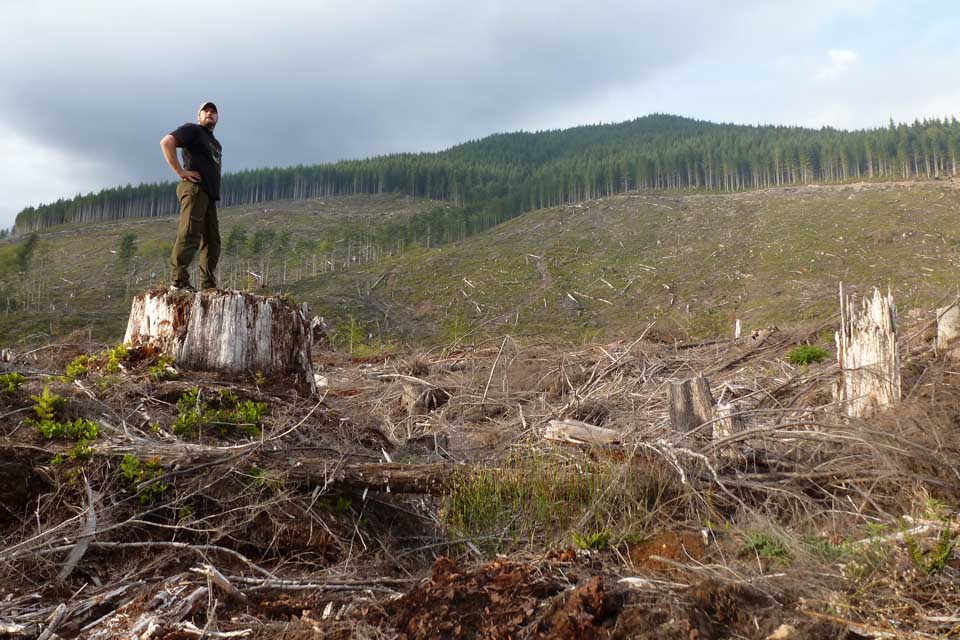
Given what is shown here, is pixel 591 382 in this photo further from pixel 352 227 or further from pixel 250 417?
pixel 352 227

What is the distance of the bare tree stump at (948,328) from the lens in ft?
16.5

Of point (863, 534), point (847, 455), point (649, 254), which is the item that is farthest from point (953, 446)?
point (649, 254)

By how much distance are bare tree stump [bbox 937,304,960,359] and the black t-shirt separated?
22.7ft

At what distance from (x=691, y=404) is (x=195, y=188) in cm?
485

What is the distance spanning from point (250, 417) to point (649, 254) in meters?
50.1

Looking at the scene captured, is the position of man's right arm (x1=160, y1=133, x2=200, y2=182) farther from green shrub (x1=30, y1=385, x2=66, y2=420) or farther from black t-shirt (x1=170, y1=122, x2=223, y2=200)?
green shrub (x1=30, y1=385, x2=66, y2=420)

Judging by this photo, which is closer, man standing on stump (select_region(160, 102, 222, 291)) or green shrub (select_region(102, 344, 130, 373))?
green shrub (select_region(102, 344, 130, 373))

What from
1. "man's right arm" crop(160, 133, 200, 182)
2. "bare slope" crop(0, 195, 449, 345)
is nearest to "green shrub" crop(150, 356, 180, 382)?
"man's right arm" crop(160, 133, 200, 182)

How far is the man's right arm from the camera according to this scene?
17.2 ft

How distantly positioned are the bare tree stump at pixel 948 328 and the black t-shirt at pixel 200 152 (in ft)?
22.7

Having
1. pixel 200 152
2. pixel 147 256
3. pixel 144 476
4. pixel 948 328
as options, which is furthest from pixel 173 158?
pixel 147 256

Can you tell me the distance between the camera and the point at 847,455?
3578mm

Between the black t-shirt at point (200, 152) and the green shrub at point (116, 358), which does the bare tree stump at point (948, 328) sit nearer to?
the green shrub at point (116, 358)

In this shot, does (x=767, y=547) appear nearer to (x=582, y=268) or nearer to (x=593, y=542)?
(x=593, y=542)
